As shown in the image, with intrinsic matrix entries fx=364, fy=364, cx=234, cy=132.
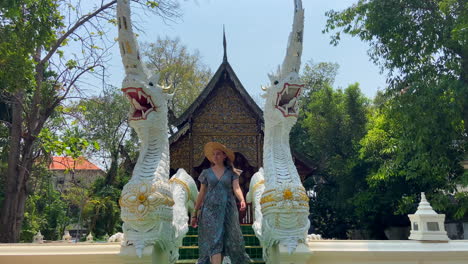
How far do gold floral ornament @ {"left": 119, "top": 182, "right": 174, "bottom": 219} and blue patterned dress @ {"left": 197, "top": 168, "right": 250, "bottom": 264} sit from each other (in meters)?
0.37

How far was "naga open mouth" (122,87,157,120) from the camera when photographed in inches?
128

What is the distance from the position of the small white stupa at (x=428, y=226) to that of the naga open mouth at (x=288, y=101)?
1.77 m

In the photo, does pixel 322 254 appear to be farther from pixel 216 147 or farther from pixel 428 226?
pixel 428 226

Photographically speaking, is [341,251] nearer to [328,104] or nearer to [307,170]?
[307,170]

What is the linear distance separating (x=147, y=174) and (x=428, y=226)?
Result: 2847 mm

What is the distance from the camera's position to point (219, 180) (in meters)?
3.12

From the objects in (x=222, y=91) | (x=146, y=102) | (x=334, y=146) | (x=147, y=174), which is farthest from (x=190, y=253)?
(x=334, y=146)

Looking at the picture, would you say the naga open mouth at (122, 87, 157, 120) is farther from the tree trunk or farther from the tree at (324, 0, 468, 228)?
the tree at (324, 0, 468, 228)

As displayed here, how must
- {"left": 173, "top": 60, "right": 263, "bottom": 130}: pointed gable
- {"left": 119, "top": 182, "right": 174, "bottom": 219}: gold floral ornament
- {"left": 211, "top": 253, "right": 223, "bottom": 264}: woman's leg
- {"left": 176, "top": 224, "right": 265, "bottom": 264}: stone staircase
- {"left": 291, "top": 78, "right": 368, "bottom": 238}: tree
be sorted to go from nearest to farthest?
{"left": 211, "top": 253, "right": 223, "bottom": 264}: woman's leg, {"left": 119, "top": 182, "right": 174, "bottom": 219}: gold floral ornament, {"left": 176, "top": 224, "right": 265, "bottom": 264}: stone staircase, {"left": 173, "top": 60, "right": 263, "bottom": 130}: pointed gable, {"left": 291, "top": 78, "right": 368, "bottom": 238}: tree

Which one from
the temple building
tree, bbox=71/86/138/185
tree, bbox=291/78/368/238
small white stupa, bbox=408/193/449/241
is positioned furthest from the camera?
tree, bbox=71/86/138/185

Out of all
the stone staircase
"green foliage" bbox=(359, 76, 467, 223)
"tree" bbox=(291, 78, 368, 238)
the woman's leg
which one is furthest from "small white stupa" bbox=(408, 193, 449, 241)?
"tree" bbox=(291, 78, 368, 238)

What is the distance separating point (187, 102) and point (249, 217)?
10401 millimetres

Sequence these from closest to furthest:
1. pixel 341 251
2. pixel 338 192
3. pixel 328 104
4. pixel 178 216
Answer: pixel 341 251 → pixel 178 216 → pixel 338 192 → pixel 328 104

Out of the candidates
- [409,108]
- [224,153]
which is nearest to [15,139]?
[224,153]
